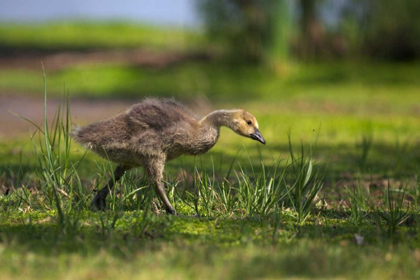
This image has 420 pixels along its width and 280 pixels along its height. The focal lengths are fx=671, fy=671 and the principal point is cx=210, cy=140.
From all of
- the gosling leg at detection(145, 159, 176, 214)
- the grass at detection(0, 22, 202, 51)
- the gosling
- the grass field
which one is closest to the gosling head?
the gosling

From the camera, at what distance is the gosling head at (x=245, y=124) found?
5.66 meters

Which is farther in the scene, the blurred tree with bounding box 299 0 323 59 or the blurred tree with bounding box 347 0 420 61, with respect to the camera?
the blurred tree with bounding box 299 0 323 59

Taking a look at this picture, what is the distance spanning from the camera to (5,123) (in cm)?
1366

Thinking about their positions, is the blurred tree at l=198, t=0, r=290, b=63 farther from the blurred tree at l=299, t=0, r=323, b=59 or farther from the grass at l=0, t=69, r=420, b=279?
the grass at l=0, t=69, r=420, b=279

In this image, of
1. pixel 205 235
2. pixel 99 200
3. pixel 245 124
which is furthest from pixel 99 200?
pixel 245 124

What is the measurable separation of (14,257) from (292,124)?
304 inches

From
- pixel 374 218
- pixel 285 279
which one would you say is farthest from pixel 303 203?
pixel 285 279

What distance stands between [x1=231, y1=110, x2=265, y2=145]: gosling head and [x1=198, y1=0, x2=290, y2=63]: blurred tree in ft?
41.8

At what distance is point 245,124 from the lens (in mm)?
5676

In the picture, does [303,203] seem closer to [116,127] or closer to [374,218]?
[374,218]

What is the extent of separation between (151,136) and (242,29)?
1421 cm

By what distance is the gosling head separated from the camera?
5.66 meters

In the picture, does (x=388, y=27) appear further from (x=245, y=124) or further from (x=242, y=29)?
(x=245, y=124)

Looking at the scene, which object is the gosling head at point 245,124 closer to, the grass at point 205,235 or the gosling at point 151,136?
the gosling at point 151,136
